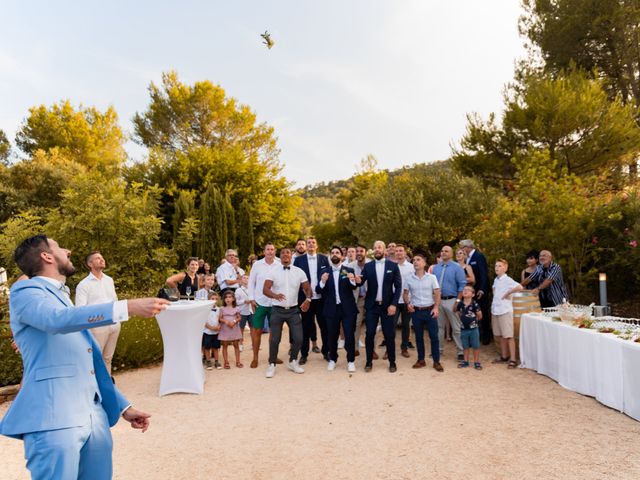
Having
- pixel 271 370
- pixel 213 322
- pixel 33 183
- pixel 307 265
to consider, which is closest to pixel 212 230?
pixel 33 183

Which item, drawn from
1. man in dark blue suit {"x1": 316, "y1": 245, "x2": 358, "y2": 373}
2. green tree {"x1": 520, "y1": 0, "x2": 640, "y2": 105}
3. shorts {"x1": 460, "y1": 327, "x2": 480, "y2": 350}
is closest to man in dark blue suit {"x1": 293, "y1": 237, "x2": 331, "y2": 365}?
man in dark blue suit {"x1": 316, "y1": 245, "x2": 358, "y2": 373}

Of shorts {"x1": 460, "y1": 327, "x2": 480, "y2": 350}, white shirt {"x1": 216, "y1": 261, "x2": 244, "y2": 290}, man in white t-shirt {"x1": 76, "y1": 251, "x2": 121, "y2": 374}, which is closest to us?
man in white t-shirt {"x1": 76, "y1": 251, "x2": 121, "y2": 374}

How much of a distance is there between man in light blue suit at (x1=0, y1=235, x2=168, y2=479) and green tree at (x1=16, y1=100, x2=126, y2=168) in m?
29.8

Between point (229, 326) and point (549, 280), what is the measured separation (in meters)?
5.20

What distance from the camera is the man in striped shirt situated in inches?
288

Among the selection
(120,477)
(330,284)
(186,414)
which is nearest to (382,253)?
(330,284)

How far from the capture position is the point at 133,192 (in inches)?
496

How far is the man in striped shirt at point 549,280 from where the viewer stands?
730cm

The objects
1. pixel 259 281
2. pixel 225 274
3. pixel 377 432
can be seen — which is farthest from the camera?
pixel 225 274

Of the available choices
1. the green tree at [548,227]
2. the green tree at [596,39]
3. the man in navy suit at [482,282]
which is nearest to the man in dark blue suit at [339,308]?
the man in navy suit at [482,282]

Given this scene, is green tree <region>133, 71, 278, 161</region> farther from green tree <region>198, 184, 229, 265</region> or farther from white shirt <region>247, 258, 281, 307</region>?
white shirt <region>247, 258, 281, 307</region>

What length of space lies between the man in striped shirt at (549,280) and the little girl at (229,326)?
478 centimetres

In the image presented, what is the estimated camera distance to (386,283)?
6.89 meters

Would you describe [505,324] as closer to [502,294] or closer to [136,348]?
[502,294]
